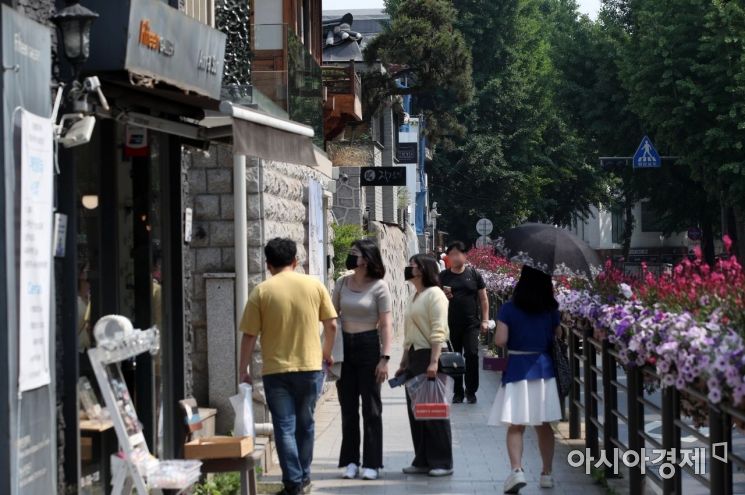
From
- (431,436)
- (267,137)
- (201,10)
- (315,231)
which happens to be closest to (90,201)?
(267,137)

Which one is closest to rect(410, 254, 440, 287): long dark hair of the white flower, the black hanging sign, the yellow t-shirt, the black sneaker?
the yellow t-shirt

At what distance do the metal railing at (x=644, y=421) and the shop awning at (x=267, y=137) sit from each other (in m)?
2.59

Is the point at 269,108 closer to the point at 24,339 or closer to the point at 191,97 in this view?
the point at 191,97

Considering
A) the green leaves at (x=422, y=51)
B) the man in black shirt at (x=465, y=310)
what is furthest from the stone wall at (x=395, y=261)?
the man in black shirt at (x=465, y=310)

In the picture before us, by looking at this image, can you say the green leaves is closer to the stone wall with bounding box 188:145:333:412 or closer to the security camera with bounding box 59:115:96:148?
the stone wall with bounding box 188:145:333:412

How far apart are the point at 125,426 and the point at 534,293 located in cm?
373

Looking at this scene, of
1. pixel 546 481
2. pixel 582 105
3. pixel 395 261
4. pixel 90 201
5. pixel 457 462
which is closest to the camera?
pixel 90 201

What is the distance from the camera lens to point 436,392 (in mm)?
10242

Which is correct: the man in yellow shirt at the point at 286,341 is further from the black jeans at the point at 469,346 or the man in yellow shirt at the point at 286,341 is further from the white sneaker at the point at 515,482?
the black jeans at the point at 469,346

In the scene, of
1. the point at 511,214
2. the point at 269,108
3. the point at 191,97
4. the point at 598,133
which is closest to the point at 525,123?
the point at 511,214

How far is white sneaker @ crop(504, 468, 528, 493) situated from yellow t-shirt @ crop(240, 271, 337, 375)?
5.32ft

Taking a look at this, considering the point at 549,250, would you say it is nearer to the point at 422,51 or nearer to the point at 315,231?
the point at 315,231

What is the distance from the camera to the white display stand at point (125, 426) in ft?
21.8

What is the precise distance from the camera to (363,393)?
33.5 ft
